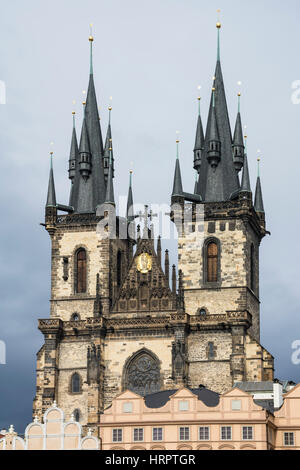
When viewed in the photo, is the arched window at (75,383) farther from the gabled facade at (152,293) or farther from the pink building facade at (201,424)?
the pink building facade at (201,424)

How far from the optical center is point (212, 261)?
383ft

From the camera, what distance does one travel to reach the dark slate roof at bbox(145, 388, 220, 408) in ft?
332

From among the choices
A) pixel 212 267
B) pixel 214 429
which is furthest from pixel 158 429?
pixel 212 267

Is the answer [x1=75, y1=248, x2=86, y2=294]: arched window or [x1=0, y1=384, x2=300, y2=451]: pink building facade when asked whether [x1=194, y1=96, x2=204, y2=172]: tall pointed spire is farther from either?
[x1=0, y1=384, x2=300, y2=451]: pink building facade

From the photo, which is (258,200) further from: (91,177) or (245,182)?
(91,177)

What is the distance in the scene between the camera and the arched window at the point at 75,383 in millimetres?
115625

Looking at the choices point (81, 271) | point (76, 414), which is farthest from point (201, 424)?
point (81, 271)

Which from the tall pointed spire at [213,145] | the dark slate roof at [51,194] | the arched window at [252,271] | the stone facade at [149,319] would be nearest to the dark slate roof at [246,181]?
the stone facade at [149,319]

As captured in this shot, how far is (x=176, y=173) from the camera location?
119438 millimetres

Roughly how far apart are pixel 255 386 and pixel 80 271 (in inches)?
650

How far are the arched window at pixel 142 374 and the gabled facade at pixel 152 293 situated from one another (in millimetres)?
63
